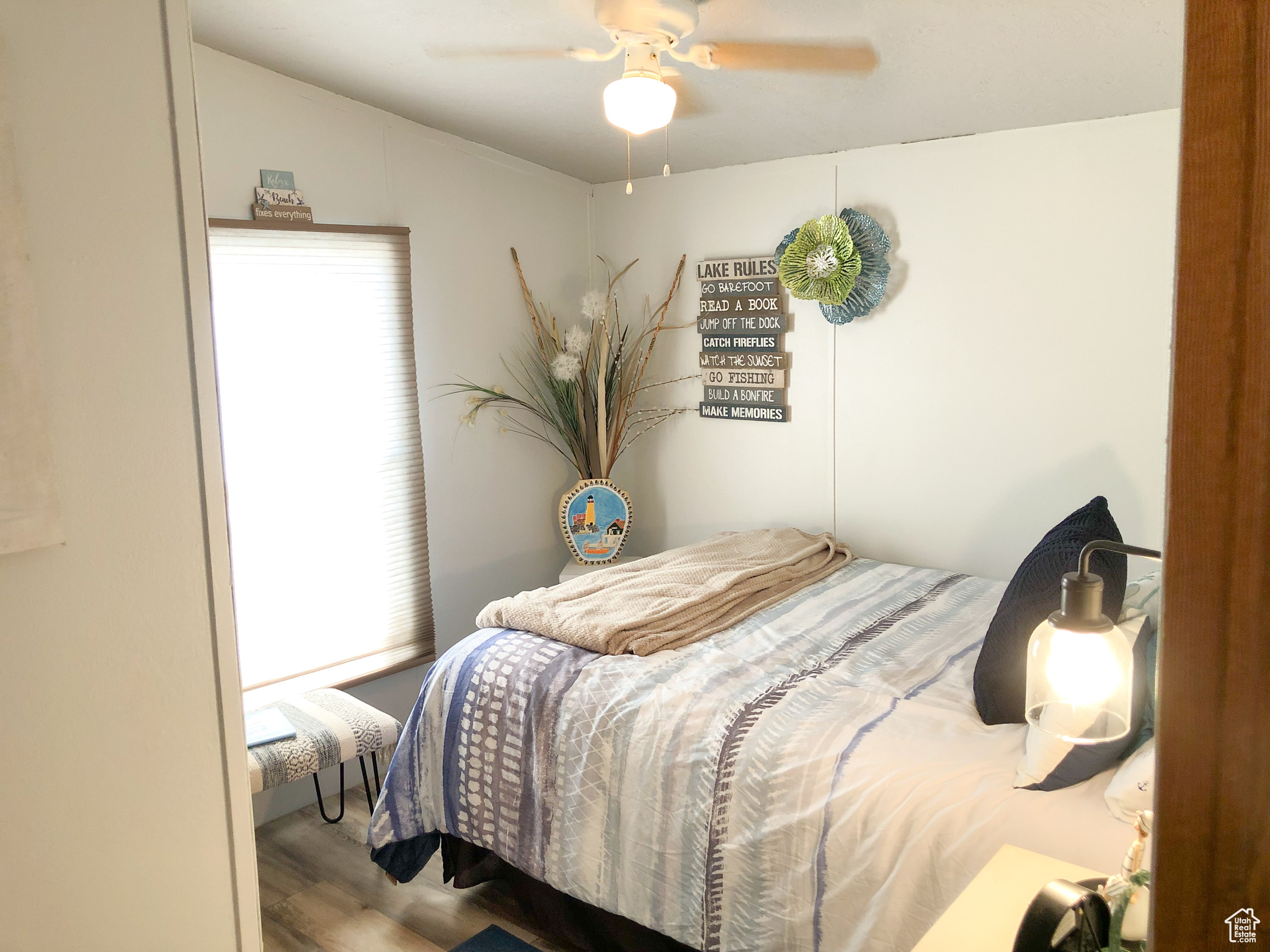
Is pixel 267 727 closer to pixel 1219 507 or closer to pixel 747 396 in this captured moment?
pixel 747 396

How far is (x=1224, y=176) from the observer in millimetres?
420

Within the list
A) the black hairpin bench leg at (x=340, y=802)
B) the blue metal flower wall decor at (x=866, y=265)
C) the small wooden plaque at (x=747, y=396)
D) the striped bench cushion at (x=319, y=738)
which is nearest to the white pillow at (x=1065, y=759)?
the striped bench cushion at (x=319, y=738)

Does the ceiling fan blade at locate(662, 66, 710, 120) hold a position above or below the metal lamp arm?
above

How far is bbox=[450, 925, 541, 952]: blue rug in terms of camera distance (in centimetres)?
238

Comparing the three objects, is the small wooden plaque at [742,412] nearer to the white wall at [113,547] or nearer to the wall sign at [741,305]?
the wall sign at [741,305]

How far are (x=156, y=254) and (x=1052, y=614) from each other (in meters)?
1.31

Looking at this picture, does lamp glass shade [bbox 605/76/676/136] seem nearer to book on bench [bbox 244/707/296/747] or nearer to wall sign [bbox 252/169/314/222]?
wall sign [bbox 252/169/314/222]

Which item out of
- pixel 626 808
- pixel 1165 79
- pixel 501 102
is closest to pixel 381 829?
pixel 626 808

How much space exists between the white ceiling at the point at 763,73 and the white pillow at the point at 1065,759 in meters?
1.47

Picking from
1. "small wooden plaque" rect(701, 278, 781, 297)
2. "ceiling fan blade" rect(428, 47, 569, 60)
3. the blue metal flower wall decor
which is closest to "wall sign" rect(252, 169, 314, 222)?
"ceiling fan blade" rect(428, 47, 569, 60)

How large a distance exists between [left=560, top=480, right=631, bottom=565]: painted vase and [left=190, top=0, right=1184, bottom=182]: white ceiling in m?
1.48

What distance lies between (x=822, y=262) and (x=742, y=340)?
1.75 ft

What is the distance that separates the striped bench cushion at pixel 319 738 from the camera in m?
2.52

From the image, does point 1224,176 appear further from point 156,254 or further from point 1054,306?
point 1054,306
